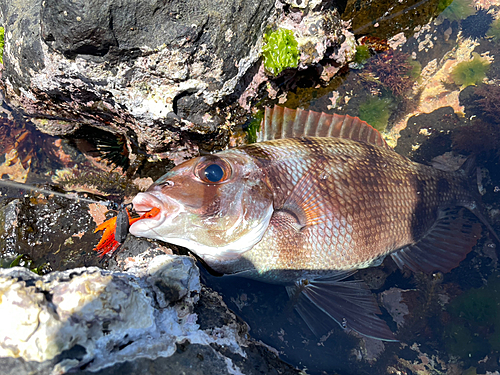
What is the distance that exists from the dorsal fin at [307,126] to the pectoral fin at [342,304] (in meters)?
1.52

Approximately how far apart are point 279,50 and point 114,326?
2496mm

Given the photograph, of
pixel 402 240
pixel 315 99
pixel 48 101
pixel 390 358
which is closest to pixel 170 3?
pixel 48 101

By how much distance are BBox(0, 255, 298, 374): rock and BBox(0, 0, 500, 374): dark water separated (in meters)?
1.06

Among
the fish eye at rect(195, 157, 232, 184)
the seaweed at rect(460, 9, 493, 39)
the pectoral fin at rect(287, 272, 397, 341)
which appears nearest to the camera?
the fish eye at rect(195, 157, 232, 184)

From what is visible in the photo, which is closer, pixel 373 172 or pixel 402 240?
pixel 373 172

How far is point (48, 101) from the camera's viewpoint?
2.78m

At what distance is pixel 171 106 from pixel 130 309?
1635 millimetres

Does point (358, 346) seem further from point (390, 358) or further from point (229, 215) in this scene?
point (229, 215)

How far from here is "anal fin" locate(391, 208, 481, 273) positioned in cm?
346

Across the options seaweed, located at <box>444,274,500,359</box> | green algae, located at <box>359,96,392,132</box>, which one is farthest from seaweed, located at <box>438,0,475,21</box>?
seaweed, located at <box>444,274,500,359</box>

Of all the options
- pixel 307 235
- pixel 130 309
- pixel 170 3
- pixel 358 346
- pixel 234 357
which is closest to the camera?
pixel 130 309

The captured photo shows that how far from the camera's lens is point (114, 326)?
5.21ft

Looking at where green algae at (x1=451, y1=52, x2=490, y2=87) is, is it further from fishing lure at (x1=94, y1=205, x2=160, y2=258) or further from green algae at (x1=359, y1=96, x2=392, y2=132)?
fishing lure at (x1=94, y1=205, x2=160, y2=258)

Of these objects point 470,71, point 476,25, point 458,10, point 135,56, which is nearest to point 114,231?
point 135,56
